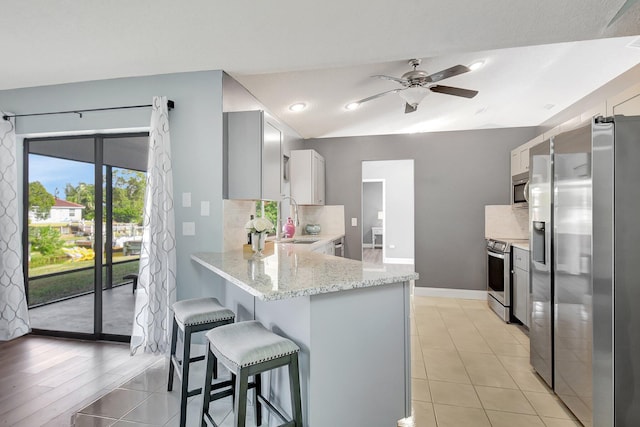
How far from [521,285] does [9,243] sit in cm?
512

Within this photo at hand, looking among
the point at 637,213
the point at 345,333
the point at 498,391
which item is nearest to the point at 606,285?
the point at 637,213

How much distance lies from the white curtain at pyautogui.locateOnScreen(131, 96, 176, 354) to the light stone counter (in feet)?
1.58

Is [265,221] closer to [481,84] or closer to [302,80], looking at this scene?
[302,80]

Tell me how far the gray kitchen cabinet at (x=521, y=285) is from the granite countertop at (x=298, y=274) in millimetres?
2343

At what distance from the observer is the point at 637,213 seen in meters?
1.75

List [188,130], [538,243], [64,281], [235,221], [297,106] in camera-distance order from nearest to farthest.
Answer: [538,243]
[188,130]
[235,221]
[64,281]
[297,106]

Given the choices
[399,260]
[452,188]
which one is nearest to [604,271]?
[452,188]

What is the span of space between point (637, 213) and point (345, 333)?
165 cm

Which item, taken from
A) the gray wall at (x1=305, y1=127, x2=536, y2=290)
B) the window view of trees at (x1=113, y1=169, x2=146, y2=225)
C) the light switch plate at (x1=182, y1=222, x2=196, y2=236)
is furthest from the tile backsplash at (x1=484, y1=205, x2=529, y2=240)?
the window view of trees at (x1=113, y1=169, x2=146, y2=225)

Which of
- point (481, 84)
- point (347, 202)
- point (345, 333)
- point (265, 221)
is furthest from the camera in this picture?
point (347, 202)

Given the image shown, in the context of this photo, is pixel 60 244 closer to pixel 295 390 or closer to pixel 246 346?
pixel 246 346

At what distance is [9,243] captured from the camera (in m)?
3.04

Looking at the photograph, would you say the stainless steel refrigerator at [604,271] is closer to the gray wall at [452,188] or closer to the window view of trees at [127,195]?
the gray wall at [452,188]

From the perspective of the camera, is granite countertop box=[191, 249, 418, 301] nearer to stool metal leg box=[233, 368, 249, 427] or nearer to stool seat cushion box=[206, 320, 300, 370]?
stool seat cushion box=[206, 320, 300, 370]
